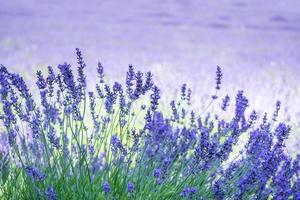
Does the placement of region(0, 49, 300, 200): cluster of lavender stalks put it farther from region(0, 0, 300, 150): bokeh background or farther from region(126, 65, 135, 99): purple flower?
region(0, 0, 300, 150): bokeh background

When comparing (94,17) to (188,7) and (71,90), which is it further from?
(71,90)

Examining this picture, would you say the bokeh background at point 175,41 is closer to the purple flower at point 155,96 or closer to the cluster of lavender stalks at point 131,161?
the cluster of lavender stalks at point 131,161

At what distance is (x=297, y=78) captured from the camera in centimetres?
750

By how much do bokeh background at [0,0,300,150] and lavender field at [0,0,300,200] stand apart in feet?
0.09

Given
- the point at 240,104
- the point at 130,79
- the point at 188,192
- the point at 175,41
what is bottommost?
the point at 188,192

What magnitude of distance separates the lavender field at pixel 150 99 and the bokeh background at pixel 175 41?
3 centimetres

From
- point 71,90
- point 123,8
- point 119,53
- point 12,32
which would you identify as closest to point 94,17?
point 123,8

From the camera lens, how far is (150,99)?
19.0 feet

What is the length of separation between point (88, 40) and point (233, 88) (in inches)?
153

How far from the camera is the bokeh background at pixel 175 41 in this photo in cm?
715

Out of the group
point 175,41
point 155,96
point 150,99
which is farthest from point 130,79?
point 175,41

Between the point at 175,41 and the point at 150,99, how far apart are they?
178 inches

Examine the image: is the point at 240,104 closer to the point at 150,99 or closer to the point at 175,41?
the point at 150,99

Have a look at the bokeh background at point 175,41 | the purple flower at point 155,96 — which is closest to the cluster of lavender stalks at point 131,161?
the purple flower at point 155,96
